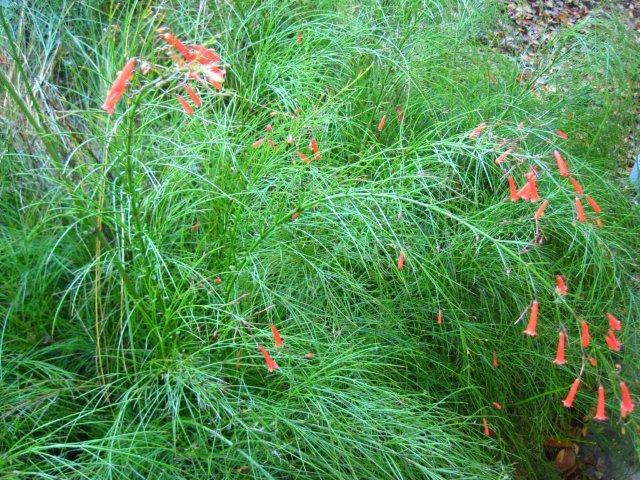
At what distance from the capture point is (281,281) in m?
2.56

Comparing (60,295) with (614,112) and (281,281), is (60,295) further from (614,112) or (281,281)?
(614,112)

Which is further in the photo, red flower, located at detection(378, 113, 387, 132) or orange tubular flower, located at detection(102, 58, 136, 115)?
red flower, located at detection(378, 113, 387, 132)

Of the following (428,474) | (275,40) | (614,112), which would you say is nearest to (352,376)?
(428,474)

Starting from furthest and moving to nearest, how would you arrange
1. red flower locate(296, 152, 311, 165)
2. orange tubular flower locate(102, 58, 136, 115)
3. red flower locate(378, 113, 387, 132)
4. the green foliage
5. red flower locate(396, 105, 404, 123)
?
1. red flower locate(396, 105, 404, 123)
2. red flower locate(378, 113, 387, 132)
3. red flower locate(296, 152, 311, 165)
4. the green foliage
5. orange tubular flower locate(102, 58, 136, 115)

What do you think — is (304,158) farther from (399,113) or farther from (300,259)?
(399,113)

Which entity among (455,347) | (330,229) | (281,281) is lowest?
(455,347)

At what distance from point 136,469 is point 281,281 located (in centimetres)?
78

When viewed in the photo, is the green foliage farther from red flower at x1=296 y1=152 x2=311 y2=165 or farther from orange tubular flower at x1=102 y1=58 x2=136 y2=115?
orange tubular flower at x1=102 y1=58 x2=136 y2=115

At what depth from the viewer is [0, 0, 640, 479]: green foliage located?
2.13 metres

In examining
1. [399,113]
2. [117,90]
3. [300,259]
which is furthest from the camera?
[399,113]

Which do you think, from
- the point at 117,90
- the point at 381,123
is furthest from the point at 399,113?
the point at 117,90

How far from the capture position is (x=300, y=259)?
2.51 m

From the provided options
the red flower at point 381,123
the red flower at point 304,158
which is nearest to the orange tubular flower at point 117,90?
the red flower at point 304,158

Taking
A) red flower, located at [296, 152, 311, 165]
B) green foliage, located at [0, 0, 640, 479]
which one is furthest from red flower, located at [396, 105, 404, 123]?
red flower, located at [296, 152, 311, 165]
